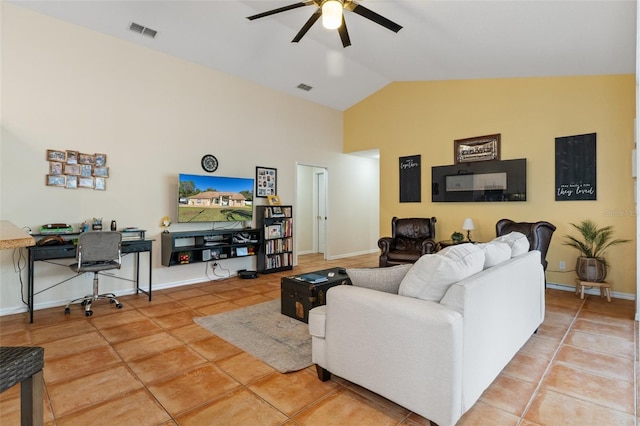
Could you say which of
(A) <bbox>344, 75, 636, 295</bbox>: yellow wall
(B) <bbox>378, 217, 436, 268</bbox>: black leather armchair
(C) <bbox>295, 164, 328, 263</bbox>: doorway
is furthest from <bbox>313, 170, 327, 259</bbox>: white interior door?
(B) <bbox>378, 217, 436, 268</bbox>: black leather armchair

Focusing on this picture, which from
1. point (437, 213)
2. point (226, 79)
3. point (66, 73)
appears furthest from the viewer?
point (437, 213)

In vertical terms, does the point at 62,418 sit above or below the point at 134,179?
below

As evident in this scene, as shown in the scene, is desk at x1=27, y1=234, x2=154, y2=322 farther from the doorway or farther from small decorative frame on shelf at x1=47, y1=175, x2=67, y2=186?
the doorway

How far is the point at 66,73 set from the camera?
12.8ft

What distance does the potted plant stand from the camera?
4.07m

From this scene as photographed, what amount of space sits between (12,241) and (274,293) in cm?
343

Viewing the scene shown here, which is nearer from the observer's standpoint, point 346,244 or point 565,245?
point 565,245

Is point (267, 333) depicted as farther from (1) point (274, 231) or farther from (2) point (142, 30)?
(2) point (142, 30)

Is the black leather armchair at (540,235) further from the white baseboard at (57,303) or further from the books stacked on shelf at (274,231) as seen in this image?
the white baseboard at (57,303)

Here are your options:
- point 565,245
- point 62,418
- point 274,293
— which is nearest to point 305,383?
point 62,418

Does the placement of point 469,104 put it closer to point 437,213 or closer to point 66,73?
point 437,213

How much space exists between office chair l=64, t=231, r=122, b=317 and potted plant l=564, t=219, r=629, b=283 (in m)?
5.54

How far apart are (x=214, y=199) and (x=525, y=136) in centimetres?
472

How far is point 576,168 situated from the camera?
4.49 m
